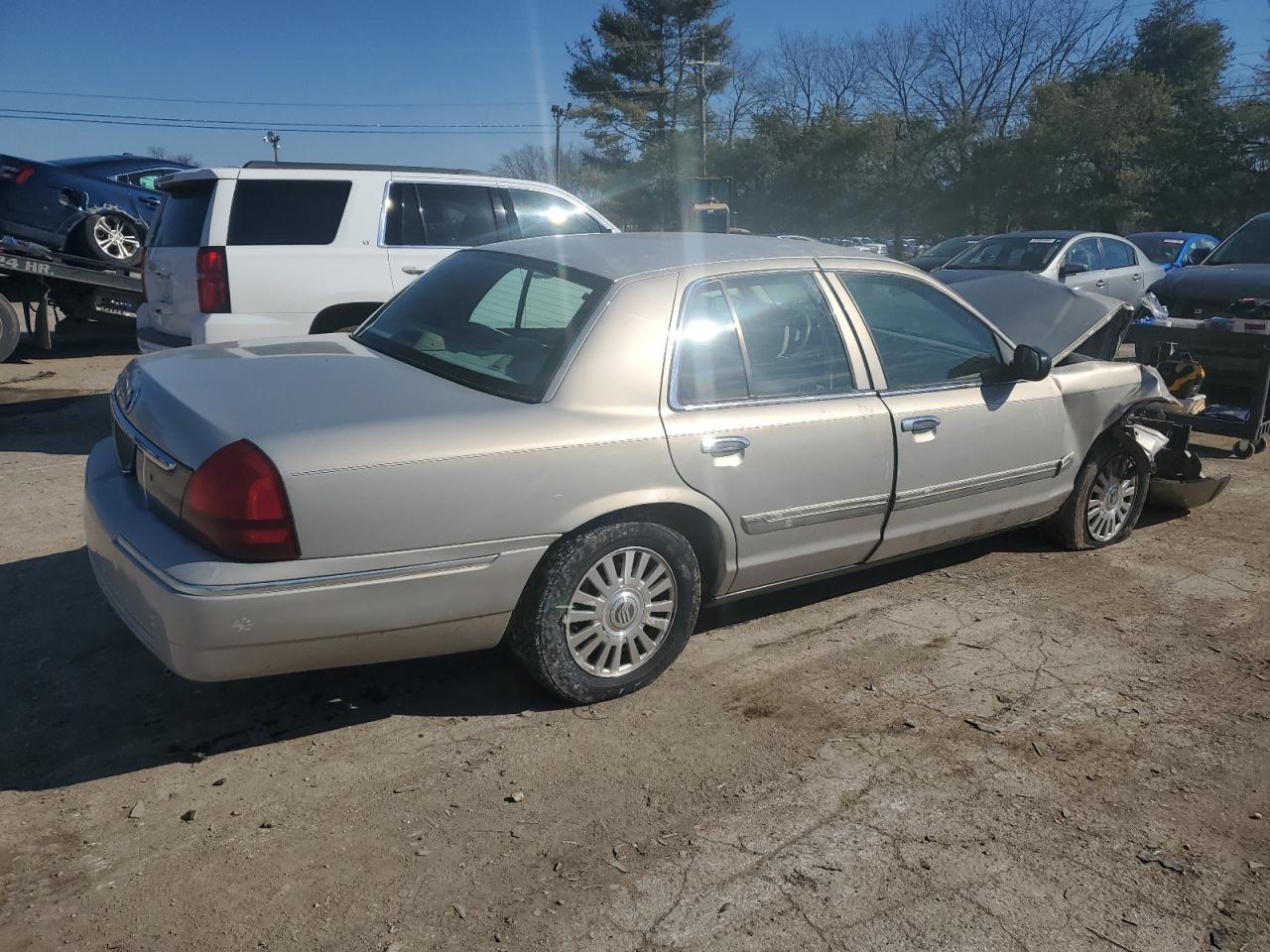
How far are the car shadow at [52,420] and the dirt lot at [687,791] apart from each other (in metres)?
3.12

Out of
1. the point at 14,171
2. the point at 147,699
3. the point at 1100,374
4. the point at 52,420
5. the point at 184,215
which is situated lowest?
the point at 147,699

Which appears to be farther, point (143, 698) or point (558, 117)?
point (558, 117)

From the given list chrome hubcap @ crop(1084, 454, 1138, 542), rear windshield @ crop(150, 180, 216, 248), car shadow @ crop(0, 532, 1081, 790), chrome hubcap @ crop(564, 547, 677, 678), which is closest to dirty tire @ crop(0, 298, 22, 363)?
rear windshield @ crop(150, 180, 216, 248)

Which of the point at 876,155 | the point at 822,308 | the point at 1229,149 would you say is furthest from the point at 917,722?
the point at 876,155

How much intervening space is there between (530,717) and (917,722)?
137 centimetres

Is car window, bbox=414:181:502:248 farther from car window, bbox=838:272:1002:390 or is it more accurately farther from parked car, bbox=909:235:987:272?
parked car, bbox=909:235:987:272

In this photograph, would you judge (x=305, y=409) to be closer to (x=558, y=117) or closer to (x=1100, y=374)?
(x=1100, y=374)

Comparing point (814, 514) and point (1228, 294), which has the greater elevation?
point (1228, 294)

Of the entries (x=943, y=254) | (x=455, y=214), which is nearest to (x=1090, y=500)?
(x=455, y=214)

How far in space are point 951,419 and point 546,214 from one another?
14.7 feet

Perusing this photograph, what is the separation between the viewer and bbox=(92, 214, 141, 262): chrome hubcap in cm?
1114

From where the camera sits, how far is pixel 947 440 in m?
4.48

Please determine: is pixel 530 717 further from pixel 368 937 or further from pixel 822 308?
pixel 822 308

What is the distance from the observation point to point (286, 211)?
23.4ft
